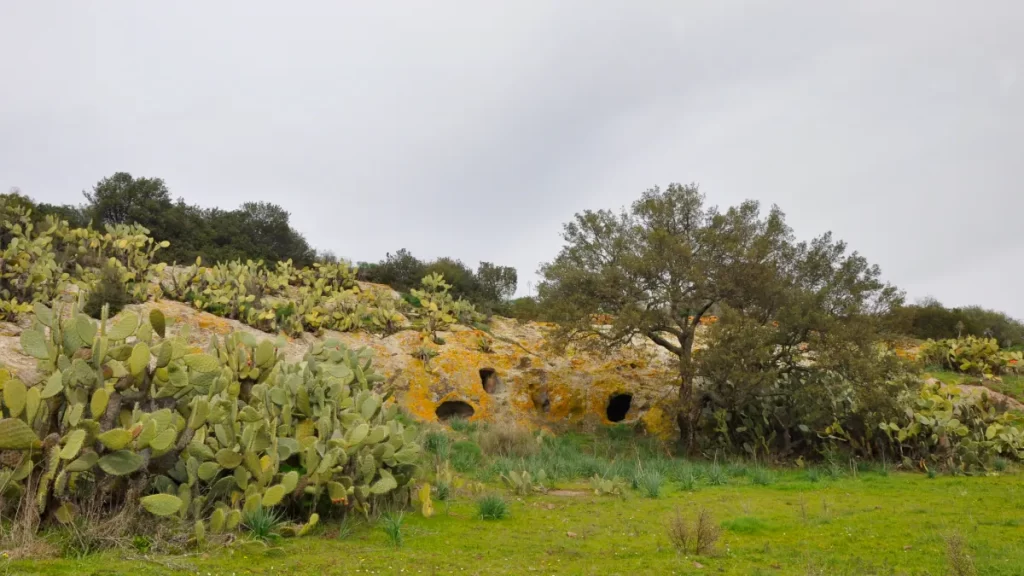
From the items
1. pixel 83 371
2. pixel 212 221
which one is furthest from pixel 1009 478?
pixel 212 221

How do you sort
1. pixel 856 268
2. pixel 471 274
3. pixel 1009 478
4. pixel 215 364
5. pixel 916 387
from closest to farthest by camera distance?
pixel 215 364, pixel 1009 478, pixel 916 387, pixel 856 268, pixel 471 274

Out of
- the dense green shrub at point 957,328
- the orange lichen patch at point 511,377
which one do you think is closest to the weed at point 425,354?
the orange lichen patch at point 511,377

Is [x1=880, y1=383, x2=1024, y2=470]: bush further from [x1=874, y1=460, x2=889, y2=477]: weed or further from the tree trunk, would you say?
the tree trunk

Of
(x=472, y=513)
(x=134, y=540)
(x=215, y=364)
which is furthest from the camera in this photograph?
(x=472, y=513)

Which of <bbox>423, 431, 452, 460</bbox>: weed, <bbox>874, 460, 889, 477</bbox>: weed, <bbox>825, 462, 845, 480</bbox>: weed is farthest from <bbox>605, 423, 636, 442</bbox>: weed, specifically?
<bbox>874, 460, 889, 477</bbox>: weed

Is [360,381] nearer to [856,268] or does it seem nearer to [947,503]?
[947,503]

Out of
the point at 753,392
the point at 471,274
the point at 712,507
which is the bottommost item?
the point at 712,507

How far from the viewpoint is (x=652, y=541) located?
5543mm

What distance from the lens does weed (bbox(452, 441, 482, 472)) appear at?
927cm

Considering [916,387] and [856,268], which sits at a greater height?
[856,268]

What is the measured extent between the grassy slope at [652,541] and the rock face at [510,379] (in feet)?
17.3

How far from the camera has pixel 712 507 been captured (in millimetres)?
7293

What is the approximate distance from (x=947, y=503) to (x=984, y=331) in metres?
21.8

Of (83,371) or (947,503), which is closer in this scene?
(83,371)
